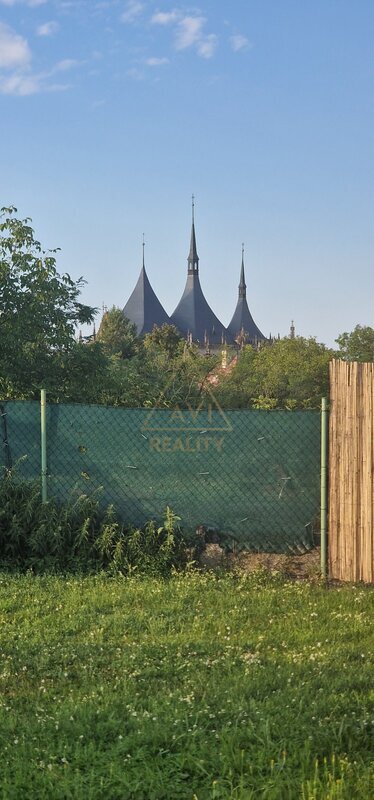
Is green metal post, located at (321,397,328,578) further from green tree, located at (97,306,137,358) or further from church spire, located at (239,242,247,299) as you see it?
church spire, located at (239,242,247,299)

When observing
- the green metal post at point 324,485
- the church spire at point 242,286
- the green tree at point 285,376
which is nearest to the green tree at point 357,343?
the green tree at point 285,376

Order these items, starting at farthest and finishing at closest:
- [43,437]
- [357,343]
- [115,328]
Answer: [115,328] → [357,343] → [43,437]

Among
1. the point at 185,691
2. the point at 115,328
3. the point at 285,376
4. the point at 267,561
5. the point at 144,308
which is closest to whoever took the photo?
the point at 185,691

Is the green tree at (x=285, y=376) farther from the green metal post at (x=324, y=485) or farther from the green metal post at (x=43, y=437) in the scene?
the green metal post at (x=324, y=485)

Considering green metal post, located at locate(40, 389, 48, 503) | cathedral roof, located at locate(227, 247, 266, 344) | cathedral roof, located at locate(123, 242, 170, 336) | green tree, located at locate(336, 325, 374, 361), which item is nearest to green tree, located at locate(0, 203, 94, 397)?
green metal post, located at locate(40, 389, 48, 503)

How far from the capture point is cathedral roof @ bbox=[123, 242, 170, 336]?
315ft

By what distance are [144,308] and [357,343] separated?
156ft

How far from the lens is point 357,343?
52.3 m

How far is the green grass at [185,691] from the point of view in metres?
3.47

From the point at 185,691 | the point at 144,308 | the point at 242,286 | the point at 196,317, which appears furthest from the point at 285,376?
the point at 242,286

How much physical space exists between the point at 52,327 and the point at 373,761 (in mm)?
11096

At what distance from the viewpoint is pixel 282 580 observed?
738 centimetres

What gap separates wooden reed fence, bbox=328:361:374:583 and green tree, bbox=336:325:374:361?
1720 inches
